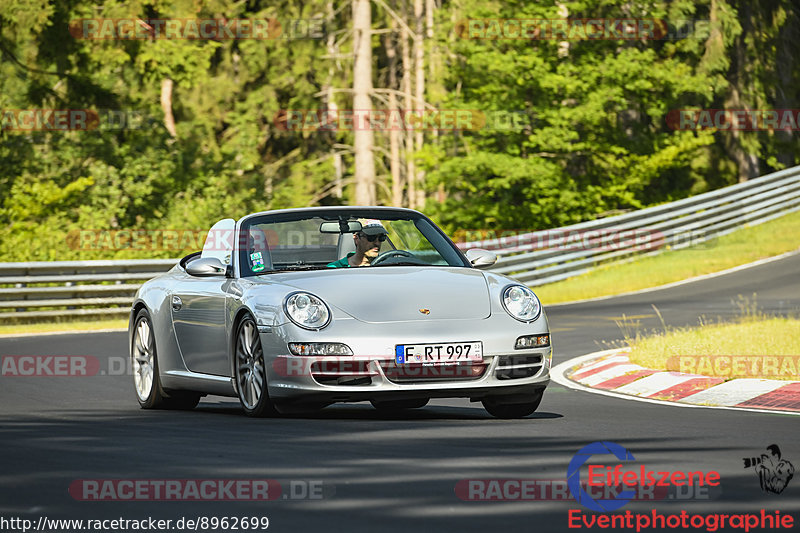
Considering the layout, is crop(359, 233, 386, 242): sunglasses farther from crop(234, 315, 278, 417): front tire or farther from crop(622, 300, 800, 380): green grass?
crop(622, 300, 800, 380): green grass

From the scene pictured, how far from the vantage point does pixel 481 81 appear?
36812mm

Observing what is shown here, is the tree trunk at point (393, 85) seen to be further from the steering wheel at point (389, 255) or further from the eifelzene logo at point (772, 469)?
the eifelzene logo at point (772, 469)

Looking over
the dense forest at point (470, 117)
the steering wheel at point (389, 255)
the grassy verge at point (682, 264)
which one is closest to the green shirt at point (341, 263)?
the steering wheel at point (389, 255)

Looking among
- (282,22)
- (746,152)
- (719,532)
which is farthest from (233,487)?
(282,22)

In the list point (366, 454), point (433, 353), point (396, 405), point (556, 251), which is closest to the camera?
point (366, 454)

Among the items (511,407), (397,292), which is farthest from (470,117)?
(397,292)

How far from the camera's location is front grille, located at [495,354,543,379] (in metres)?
9.66

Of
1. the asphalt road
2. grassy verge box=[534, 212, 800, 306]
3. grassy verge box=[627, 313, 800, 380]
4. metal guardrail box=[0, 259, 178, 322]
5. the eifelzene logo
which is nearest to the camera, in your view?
the asphalt road

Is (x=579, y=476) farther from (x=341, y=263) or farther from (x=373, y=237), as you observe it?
(x=373, y=237)

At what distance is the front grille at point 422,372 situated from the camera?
9.43 m

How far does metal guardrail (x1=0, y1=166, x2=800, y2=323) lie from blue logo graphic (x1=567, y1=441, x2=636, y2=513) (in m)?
16.8

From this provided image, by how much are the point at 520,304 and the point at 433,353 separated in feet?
2.67

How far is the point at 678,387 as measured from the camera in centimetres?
1206

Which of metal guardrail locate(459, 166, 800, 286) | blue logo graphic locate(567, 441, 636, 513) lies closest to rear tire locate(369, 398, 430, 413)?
blue logo graphic locate(567, 441, 636, 513)
